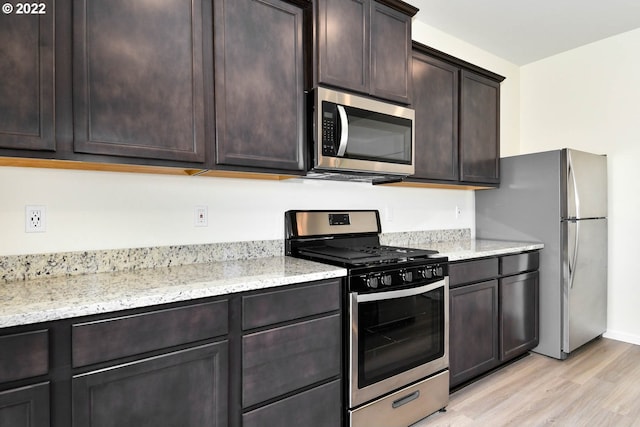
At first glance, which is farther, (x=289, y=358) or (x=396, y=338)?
(x=396, y=338)

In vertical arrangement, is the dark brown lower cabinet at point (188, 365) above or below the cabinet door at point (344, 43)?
below

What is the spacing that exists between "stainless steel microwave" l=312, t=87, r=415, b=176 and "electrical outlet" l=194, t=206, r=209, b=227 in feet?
2.15

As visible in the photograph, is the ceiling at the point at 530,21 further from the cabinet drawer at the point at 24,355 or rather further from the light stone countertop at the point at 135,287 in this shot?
the cabinet drawer at the point at 24,355

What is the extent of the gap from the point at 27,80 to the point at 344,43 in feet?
4.89

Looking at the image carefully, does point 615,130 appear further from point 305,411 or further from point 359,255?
point 305,411

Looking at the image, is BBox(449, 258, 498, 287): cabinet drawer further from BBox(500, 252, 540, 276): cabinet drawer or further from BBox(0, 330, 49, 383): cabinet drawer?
BBox(0, 330, 49, 383): cabinet drawer

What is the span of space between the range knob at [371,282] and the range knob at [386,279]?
0.14 feet

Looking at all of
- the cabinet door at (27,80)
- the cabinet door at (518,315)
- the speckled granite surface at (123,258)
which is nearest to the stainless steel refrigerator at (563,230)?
the cabinet door at (518,315)

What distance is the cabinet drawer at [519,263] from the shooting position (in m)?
2.61

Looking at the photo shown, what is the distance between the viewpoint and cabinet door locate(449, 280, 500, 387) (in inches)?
89.0

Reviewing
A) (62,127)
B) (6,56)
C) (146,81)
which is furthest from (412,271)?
(6,56)

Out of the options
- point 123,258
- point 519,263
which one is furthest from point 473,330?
point 123,258

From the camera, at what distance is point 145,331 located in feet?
3.99

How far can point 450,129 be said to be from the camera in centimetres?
277
